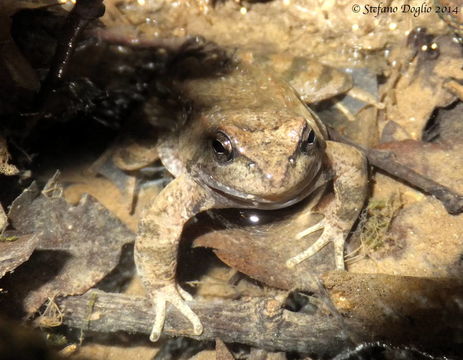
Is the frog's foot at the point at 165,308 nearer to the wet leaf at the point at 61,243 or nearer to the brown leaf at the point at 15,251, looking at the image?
the wet leaf at the point at 61,243

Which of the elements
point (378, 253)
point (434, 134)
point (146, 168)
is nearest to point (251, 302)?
point (378, 253)

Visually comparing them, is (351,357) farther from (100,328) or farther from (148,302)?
(100,328)

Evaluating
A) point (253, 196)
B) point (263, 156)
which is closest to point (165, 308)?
point (253, 196)

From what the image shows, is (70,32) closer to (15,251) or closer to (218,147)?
(218,147)

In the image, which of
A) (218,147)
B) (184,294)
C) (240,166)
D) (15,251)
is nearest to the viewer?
(15,251)

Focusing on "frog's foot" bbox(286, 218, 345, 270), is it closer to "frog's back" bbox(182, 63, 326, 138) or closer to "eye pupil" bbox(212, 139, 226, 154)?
"frog's back" bbox(182, 63, 326, 138)

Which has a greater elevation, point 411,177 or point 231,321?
point 411,177

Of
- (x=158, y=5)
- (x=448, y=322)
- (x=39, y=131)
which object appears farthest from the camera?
(x=158, y=5)
